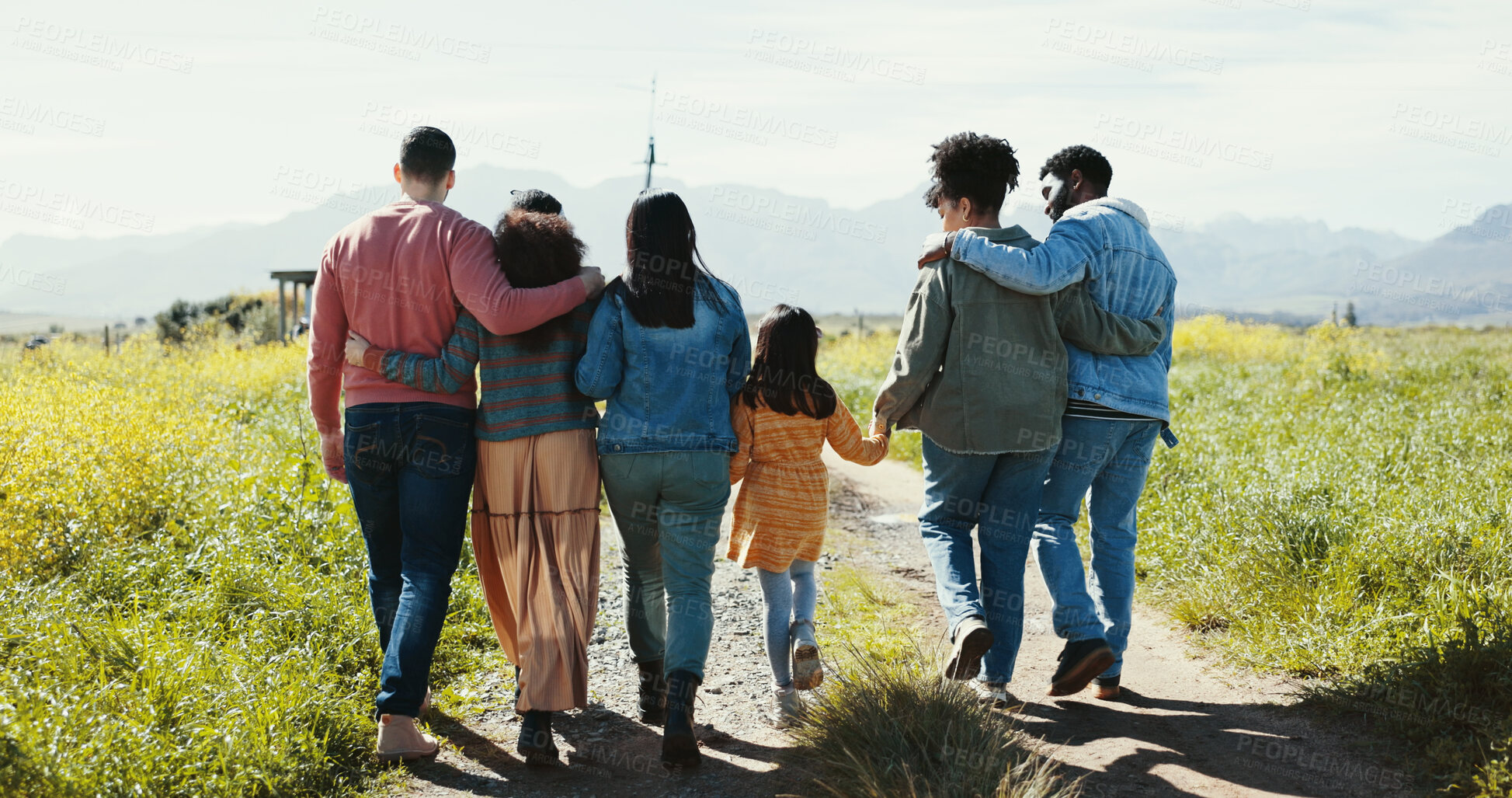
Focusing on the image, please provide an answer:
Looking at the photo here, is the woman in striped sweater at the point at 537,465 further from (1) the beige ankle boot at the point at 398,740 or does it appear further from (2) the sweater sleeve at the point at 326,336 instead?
(1) the beige ankle boot at the point at 398,740

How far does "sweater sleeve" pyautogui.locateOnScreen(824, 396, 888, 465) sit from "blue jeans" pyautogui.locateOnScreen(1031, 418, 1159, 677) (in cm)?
68

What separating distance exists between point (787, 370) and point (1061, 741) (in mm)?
1658

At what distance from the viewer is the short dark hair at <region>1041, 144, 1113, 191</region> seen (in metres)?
3.87

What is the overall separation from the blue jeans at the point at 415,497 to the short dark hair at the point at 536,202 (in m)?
0.77

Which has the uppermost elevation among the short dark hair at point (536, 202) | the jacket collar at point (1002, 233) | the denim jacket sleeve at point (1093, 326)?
the short dark hair at point (536, 202)

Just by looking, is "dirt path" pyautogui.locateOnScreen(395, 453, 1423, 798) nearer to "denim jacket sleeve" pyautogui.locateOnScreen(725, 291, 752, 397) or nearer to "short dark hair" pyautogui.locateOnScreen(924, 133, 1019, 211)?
"denim jacket sleeve" pyautogui.locateOnScreen(725, 291, 752, 397)

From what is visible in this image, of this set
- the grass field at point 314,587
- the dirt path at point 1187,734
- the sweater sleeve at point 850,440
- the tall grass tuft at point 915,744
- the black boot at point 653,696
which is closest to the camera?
the tall grass tuft at point 915,744

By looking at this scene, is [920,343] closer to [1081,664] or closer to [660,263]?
[660,263]

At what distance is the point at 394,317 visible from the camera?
10.6ft

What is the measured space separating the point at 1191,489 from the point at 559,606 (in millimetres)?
4551

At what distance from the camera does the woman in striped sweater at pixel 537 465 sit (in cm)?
326

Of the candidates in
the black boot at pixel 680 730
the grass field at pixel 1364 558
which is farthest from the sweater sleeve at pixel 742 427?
the grass field at pixel 1364 558

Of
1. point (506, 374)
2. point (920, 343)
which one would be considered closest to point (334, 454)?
point (506, 374)

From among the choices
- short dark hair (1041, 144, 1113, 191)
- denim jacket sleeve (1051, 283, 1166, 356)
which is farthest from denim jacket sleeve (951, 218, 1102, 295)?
short dark hair (1041, 144, 1113, 191)
